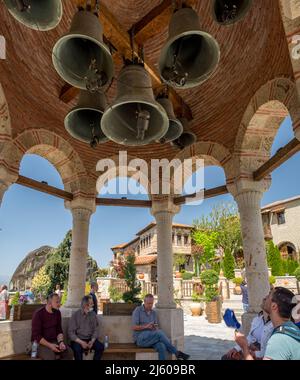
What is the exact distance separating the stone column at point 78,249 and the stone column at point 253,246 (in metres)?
3.09

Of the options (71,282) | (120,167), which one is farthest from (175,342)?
(120,167)

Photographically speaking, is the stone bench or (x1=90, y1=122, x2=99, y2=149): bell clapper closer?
(x1=90, y1=122, x2=99, y2=149): bell clapper

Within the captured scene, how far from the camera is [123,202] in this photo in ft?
21.7

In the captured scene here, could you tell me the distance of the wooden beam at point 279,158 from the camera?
14.1ft

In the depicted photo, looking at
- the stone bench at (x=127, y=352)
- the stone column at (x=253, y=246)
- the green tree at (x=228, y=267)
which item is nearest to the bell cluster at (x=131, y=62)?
the stone column at (x=253, y=246)

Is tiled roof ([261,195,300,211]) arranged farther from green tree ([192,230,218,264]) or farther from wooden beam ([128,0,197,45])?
wooden beam ([128,0,197,45])

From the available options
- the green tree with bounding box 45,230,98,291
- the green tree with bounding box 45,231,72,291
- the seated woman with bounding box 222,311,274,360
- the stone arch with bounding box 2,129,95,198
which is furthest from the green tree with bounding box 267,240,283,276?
the seated woman with bounding box 222,311,274,360

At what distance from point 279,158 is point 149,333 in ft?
11.9

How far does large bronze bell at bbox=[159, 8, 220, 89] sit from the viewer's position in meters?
2.70

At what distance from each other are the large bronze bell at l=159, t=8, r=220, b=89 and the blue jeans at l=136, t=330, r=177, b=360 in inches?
161

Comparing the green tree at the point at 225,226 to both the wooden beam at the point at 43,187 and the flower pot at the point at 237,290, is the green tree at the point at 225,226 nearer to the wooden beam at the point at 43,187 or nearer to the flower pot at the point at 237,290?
the flower pot at the point at 237,290

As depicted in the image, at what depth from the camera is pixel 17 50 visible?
4844 millimetres
